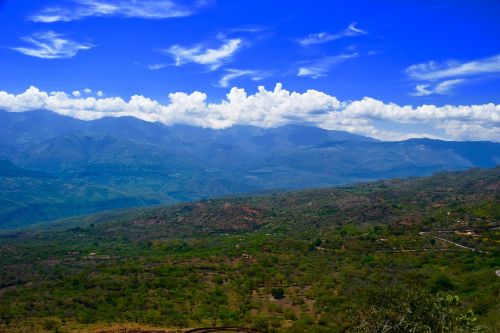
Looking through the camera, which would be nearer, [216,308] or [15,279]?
[216,308]

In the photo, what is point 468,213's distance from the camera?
94125 mm

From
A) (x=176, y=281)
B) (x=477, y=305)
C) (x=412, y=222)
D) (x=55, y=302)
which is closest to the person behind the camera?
(x=477, y=305)

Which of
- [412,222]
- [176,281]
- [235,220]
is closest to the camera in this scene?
[176,281]

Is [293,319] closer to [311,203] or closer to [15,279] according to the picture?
[15,279]

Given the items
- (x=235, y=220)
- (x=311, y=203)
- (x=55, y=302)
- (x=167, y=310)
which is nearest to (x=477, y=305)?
(x=167, y=310)

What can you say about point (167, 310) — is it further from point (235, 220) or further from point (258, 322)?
point (235, 220)

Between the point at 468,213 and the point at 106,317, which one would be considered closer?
the point at 106,317

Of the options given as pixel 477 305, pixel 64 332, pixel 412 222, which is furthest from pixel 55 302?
pixel 412 222

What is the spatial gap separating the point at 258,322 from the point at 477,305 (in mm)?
19082

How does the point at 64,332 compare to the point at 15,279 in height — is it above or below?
above

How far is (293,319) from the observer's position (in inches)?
1681

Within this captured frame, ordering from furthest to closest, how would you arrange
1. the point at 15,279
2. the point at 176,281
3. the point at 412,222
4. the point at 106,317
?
the point at 412,222, the point at 15,279, the point at 176,281, the point at 106,317

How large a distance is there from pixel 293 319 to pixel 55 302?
27.9 m

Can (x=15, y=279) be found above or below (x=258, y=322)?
below
